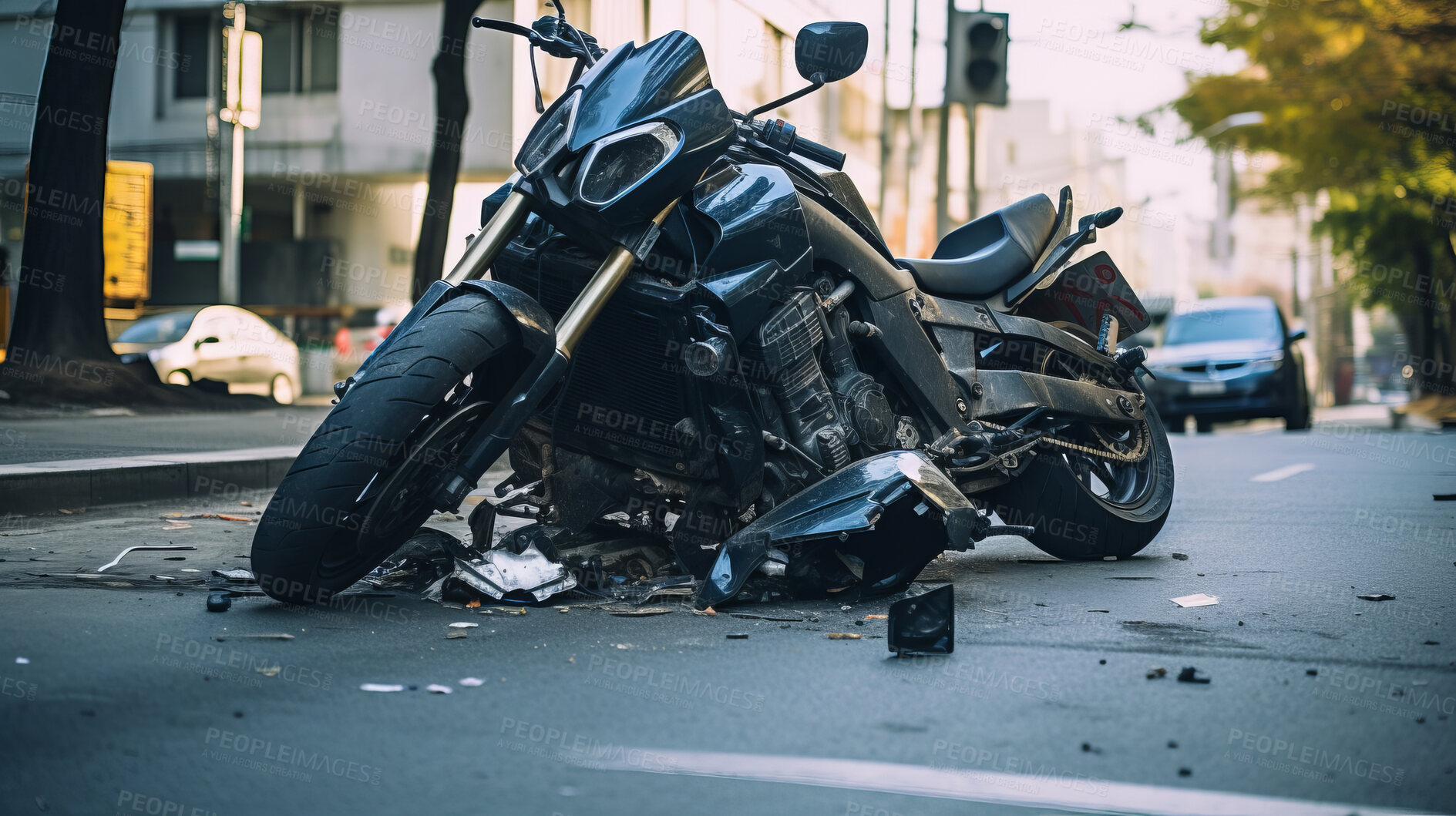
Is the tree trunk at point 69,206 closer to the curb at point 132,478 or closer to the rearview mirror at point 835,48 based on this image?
the curb at point 132,478

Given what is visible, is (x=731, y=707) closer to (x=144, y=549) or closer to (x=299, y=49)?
(x=144, y=549)

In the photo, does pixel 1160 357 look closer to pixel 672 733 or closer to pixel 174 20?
pixel 672 733

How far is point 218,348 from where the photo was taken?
64.1 ft

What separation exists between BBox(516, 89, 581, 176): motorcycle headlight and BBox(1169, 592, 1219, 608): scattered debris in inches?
93.8

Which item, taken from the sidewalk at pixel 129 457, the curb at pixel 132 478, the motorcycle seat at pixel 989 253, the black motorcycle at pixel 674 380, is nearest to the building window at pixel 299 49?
the sidewalk at pixel 129 457

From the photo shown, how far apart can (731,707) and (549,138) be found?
187cm

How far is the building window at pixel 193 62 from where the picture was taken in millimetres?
29719

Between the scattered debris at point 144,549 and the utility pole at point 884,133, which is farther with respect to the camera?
the utility pole at point 884,133

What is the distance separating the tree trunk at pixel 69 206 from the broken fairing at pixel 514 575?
365 inches

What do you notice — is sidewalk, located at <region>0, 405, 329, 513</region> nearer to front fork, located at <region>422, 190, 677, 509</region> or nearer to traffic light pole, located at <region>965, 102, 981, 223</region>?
front fork, located at <region>422, 190, 677, 509</region>

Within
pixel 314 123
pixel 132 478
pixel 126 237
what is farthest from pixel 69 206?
pixel 314 123

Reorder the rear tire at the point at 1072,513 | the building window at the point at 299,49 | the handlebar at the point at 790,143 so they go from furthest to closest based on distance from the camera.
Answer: the building window at the point at 299,49 → the rear tire at the point at 1072,513 → the handlebar at the point at 790,143

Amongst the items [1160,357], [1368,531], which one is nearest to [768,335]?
[1368,531]

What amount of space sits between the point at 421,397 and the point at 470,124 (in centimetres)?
2467
